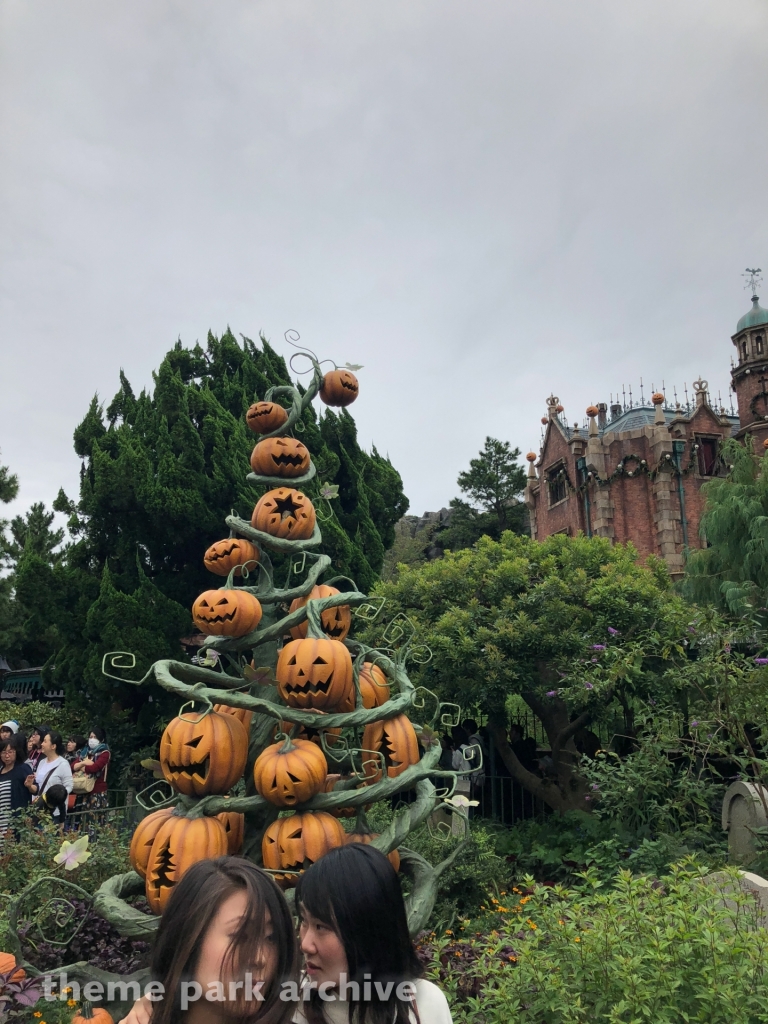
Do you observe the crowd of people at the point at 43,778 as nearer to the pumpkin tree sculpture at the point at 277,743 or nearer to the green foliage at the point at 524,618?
the pumpkin tree sculpture at the point at 277,743

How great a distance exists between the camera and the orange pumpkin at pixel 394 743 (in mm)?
3305

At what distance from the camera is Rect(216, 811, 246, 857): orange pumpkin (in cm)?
312

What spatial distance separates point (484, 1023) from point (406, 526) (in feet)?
109

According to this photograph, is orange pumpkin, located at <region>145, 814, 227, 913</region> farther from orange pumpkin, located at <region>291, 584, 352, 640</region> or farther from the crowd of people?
the crowd of people

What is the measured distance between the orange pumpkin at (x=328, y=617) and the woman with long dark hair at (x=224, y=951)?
2419 mm

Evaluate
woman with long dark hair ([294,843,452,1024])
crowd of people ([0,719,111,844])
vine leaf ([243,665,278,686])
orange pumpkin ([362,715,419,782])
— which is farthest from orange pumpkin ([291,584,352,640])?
crowd of people ([0,719,111,844])

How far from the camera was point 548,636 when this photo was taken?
273 inches

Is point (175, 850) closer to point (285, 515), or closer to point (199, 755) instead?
point (199, 755)

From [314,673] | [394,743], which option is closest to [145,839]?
[314,673]

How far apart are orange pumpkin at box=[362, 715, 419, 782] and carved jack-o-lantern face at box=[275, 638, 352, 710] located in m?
0.31

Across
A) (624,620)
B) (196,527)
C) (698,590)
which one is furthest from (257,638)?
(698,590)

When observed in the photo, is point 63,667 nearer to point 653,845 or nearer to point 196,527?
point 196,527

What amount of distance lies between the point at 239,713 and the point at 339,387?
1.90 metres

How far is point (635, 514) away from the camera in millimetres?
24516
